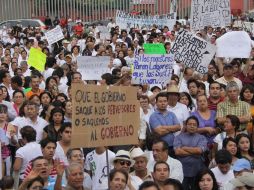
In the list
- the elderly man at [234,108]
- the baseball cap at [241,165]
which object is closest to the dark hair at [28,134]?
the baseball cap at [241,165]

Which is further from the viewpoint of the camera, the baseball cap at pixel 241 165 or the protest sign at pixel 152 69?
the protest sign at pixel 152 69

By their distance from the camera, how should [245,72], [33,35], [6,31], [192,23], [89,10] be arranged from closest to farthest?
[245,72]
[192,23]
[33,35]
[6,31]
[89,10]

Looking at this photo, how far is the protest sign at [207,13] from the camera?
62.2 feet

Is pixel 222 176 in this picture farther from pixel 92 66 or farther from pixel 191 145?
pixel 92 66

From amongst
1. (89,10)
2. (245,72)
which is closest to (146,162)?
(245,72)

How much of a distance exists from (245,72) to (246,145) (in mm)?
4879

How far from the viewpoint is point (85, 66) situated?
14.0m

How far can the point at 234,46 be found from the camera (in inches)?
621

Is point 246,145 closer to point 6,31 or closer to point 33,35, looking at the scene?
point 33,35

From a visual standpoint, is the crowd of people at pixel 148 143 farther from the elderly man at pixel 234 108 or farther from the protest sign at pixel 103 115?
the protest sign at pixel 103 115

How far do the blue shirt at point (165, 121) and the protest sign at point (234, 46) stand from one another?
16.3 feet

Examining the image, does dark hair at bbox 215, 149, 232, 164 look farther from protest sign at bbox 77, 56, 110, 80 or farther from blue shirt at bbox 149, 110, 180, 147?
protest sign at bbox 77, 56, 110, 80

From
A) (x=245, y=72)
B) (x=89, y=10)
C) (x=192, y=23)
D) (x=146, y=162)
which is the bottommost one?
(x=146, y=162)

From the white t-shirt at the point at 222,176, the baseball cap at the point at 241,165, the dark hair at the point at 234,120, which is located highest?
the dark hair at the point at 234,120
